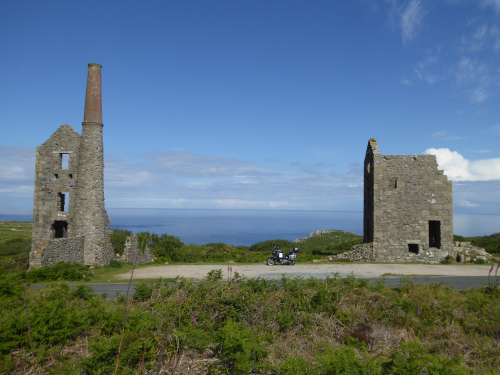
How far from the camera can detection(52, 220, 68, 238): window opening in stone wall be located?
73.6 ft

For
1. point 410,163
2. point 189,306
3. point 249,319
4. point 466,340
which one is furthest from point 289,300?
point 410,163

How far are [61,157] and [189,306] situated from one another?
1822 cm

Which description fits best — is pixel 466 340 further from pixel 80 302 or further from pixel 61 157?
pixel 61 157

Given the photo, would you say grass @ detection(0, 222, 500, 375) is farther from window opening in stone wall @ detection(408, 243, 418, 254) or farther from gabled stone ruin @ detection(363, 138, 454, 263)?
window opening in stone wall @ detection(408, 243, 418, 254)

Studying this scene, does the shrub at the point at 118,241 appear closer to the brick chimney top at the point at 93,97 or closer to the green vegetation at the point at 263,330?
the brick chimney top at the point at 93,97

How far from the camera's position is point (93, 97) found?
2098cm

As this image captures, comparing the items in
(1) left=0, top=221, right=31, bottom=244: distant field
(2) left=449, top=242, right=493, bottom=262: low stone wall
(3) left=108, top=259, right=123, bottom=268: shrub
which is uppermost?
(2) left=449, top=242, right=493, bottom=262: low stone wall

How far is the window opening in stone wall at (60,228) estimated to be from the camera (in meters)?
22.4

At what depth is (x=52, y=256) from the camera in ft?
58.4

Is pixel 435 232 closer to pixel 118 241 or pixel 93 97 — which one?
pixel 93 97

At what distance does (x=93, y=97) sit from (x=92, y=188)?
6.08 meters

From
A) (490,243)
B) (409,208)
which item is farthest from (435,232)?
(490,243)

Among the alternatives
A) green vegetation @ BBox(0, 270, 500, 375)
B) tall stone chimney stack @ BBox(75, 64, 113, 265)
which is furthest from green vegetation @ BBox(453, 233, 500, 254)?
tall stone chimney stack @ BBox(75, 64, 113, 265)

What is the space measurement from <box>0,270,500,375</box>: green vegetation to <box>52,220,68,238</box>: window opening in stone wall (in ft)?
42.1
